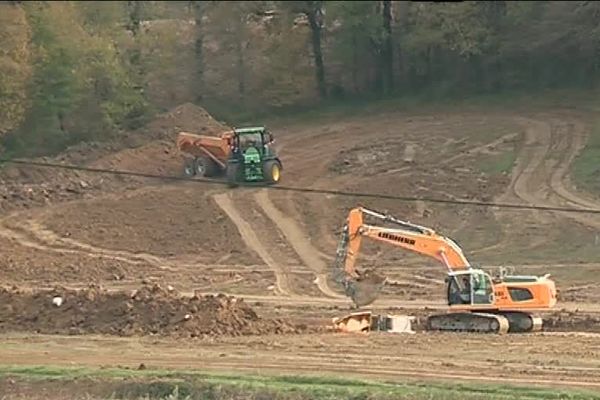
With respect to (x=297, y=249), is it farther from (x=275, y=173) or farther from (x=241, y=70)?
(x=241, y=70)

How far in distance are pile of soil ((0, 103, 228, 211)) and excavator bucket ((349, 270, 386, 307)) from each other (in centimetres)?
1759

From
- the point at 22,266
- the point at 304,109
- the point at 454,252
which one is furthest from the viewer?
the point at 304,109

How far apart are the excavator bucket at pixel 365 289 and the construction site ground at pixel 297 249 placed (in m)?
0.65

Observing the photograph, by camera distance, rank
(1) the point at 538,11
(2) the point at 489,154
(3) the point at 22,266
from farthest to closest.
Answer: (1) the point at 538,11 < (2) the point at 489,154 < (3) the point at 22,266

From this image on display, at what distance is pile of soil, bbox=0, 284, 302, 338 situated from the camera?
3041 cm

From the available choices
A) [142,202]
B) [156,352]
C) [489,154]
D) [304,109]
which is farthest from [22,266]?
[304,109]

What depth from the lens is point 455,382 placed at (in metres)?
23.5

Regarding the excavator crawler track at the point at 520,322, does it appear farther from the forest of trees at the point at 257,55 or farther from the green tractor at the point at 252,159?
the forest of trees at the point at 257,55

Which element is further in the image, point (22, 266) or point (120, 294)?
point (22, 266)

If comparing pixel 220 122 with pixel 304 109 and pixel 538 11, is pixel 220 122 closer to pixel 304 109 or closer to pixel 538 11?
pixel 304 109

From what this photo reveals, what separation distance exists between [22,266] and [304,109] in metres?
25.0

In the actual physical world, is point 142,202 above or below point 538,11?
below

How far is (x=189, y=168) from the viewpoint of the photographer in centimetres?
5197

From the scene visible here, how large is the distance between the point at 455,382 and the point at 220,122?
38159 mm
